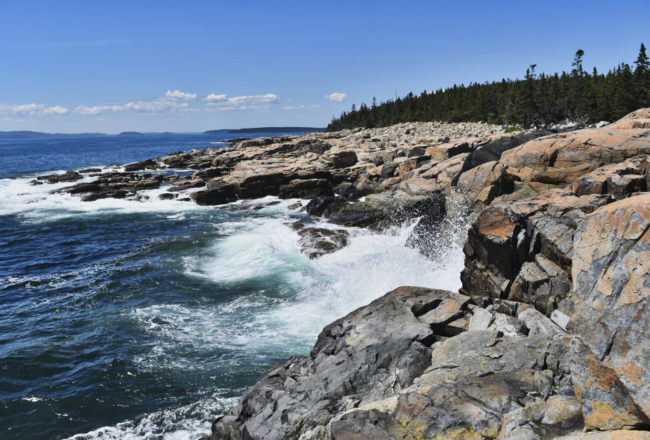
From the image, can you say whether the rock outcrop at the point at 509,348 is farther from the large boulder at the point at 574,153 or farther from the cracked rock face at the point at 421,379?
the large boulder at the point at 574,153

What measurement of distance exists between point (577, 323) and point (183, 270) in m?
21.6

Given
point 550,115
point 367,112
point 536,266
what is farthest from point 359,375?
point 367,112

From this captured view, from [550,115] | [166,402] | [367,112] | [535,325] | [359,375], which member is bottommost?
[166,402]

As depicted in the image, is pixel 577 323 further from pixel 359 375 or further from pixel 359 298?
pixel 359 298

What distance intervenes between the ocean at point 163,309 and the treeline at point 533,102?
213ft

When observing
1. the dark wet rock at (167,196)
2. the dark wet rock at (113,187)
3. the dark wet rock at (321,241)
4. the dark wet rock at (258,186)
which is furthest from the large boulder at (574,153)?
the dark wet rock at (113,187)

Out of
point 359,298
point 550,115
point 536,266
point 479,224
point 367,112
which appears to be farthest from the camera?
point 367,112

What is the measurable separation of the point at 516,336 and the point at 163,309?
15.4 meters

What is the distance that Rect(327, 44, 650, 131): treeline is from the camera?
68750mm

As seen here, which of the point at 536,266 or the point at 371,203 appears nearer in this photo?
the point at 536,266

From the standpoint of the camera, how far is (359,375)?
380 inches

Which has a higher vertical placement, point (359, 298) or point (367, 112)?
point (367, 112)

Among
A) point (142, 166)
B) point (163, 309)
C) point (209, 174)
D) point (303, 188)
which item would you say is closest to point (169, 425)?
point (163, 309)

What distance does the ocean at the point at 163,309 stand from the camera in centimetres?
1236
